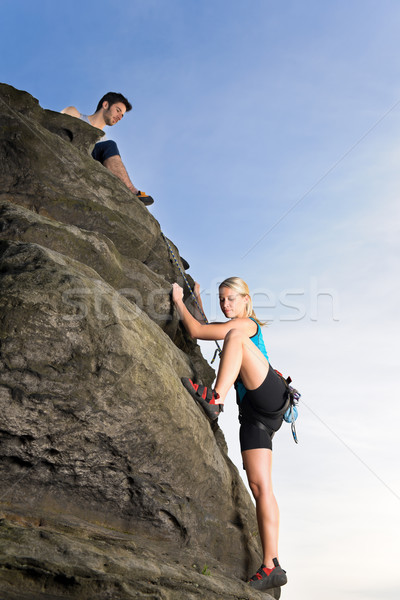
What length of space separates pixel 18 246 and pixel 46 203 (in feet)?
10.3

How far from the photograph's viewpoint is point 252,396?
27.3ft

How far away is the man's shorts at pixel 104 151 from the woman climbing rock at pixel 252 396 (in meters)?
5.19

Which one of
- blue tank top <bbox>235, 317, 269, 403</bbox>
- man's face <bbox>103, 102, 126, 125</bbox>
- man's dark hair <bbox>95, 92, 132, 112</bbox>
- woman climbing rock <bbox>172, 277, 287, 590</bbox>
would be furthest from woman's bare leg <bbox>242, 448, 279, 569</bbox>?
man's dark hair <bbox>95, 92, 132, 112</bbox>

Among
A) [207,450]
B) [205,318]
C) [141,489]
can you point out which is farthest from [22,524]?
[205,318]

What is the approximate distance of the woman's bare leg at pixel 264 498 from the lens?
7.88m

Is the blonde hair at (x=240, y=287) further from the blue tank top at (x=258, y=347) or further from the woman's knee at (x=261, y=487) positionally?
the woman's knee at (x=261, y=487)

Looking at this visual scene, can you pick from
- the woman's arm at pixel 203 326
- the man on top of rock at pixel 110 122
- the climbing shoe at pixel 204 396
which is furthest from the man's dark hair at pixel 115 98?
the climbing shoe at pixel 204 396

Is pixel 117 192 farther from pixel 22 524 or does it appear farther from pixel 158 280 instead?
pixel 22 524

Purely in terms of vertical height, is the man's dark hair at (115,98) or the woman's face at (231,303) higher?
the man's dark hair at (115,98)

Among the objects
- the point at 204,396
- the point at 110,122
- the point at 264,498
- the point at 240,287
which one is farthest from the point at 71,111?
the point at 264,498

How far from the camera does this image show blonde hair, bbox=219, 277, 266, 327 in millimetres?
8969

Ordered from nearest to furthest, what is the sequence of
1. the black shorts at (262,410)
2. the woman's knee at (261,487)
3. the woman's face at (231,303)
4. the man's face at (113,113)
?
the woman's knee at (261,487)
the black shorts at (262,410)
the woman's face at (231,303)
the man's face at (113,113)

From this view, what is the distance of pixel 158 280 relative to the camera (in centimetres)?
1012

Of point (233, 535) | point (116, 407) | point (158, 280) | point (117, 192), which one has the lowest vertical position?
point (233, 535)
